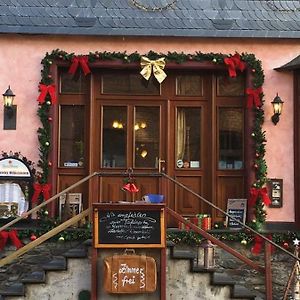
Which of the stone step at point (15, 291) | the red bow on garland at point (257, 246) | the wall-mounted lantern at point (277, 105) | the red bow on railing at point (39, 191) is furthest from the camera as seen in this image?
the wall-mounted lantern at point (277, 105)

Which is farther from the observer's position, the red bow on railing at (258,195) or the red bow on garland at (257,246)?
the red bow on railing at (258,195)

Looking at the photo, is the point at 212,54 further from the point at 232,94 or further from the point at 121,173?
the point at 121,173

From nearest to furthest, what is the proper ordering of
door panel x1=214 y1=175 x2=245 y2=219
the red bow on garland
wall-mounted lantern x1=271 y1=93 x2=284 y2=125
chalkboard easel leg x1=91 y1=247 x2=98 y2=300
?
1. chalkboard easel leg x1=91 y1=247 x2=98 y2=300
2. the red bow on garland
3. wall-mounted lantern x1=271 y1=93 x2=284 y2=125
4. door panel x1=214 y1=175 x2=245 y2=219

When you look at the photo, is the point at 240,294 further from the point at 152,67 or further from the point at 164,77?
the point at 152,67

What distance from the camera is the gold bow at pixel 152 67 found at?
10.3 metres

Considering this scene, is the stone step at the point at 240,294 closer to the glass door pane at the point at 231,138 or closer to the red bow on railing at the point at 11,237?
the glass door pane at the point at 231,138

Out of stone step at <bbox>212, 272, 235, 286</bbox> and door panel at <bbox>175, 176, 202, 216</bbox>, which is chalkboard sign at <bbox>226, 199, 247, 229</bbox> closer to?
door panel at <bbox>175, 176, 202, 216</bbox>

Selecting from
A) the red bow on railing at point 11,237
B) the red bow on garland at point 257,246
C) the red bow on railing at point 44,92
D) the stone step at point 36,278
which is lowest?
the stone step at point 36,278

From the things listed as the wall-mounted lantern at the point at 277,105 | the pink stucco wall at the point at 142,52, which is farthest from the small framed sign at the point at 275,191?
the wall-mounted lantern at the point at 277,105

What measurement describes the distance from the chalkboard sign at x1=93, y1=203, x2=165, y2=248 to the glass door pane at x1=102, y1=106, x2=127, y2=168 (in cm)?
236

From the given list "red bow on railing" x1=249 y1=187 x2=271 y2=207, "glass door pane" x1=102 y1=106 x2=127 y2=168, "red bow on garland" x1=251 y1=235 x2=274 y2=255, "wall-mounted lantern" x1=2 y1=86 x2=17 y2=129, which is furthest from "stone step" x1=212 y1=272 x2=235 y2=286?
"wall-mounted lantern" x1=2 y1=86 x2=17 y2=129

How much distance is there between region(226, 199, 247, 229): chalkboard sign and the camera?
406 inches

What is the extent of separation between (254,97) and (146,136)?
1.90 meters

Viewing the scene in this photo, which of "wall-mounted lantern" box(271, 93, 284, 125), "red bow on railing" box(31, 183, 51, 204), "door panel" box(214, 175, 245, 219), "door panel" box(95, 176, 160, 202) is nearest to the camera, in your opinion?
"red bow on railing" box(31, 183, 51, 204)
